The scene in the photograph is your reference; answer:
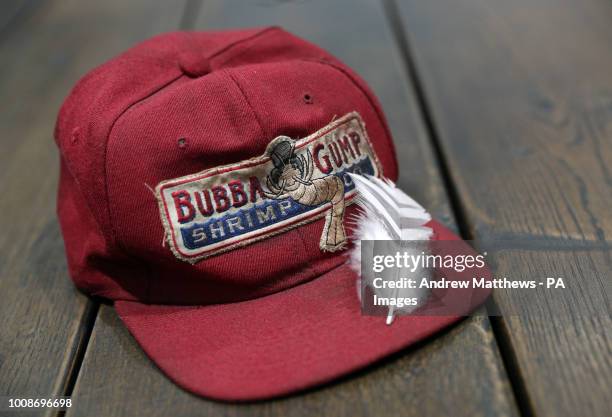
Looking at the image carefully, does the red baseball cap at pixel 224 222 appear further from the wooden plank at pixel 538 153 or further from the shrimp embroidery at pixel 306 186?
the wooden plank at pixel 538 153

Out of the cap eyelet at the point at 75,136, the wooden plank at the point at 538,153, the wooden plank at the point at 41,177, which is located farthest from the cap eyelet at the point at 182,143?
the wooden plank at the point at 538,153

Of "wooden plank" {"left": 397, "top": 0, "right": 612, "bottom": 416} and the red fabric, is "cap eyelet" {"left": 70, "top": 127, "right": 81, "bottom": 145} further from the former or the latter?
"wooden plank" {"left": 397, "top": 0, "right": 612, "bottom": 416}

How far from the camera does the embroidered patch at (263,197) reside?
636 mm

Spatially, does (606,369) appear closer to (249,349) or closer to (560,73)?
(249,349)

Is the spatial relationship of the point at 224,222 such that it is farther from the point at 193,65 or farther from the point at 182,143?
the point at 193,65

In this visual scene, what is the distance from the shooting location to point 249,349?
61 cm

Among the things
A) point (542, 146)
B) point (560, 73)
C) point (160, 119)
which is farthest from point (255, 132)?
point (560, 73)

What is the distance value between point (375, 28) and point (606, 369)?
90 centimetres

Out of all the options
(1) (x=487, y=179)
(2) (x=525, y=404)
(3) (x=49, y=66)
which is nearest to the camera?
(2) (x=525, y=404)

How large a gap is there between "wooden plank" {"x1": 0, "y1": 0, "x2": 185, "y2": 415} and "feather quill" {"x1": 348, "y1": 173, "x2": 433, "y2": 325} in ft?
1.00

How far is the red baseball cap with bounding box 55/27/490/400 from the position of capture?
2.00ft

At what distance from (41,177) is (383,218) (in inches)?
22.1

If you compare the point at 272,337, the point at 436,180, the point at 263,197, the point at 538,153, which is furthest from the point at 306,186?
the point at 538,153

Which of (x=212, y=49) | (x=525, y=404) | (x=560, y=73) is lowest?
(x=560, y=73)
